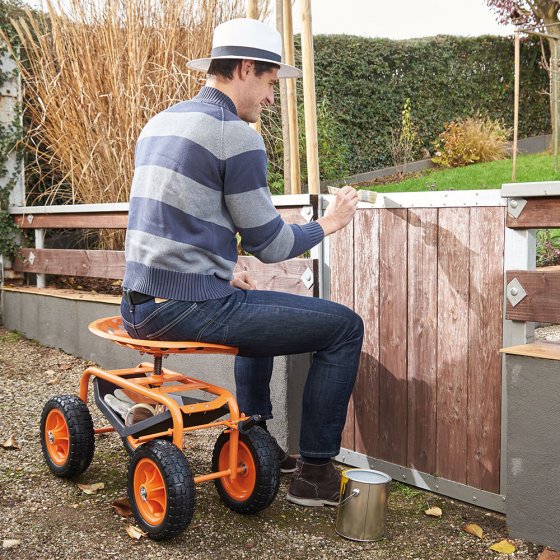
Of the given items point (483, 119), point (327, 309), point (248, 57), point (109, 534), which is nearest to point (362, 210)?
point (327, 309)

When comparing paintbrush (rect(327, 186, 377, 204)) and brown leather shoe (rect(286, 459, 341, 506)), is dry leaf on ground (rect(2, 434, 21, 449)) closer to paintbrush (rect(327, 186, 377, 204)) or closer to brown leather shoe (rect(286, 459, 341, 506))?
brown leather shoe (rect(286, 459, 341, 506))

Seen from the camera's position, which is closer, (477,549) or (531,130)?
(477,549)

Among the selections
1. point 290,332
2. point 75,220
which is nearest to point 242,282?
point 290,332

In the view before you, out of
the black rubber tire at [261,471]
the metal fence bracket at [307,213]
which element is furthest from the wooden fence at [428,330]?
the black rubber tire at [261,471]

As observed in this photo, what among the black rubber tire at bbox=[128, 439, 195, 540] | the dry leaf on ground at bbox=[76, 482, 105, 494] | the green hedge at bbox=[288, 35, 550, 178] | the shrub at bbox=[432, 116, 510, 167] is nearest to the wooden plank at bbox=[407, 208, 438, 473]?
the black rubber tire at bbox=[128, 439, 195, 540]

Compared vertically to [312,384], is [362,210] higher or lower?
higher

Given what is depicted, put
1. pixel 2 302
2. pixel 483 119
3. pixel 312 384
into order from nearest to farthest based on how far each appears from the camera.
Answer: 1. pixel 312 384
2. pixel 2 302
3. pixel 483 119

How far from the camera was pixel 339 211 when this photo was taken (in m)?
2.67

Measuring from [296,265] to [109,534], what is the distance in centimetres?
130

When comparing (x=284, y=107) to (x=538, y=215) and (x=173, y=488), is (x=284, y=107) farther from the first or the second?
(x=173, y=488)

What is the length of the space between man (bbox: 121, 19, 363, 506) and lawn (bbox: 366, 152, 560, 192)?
6591 millimetres

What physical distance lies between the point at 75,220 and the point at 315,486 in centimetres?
295

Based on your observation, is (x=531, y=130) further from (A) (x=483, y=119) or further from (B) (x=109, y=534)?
(B) (x=109, y=534)

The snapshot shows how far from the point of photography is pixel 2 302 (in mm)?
5887
